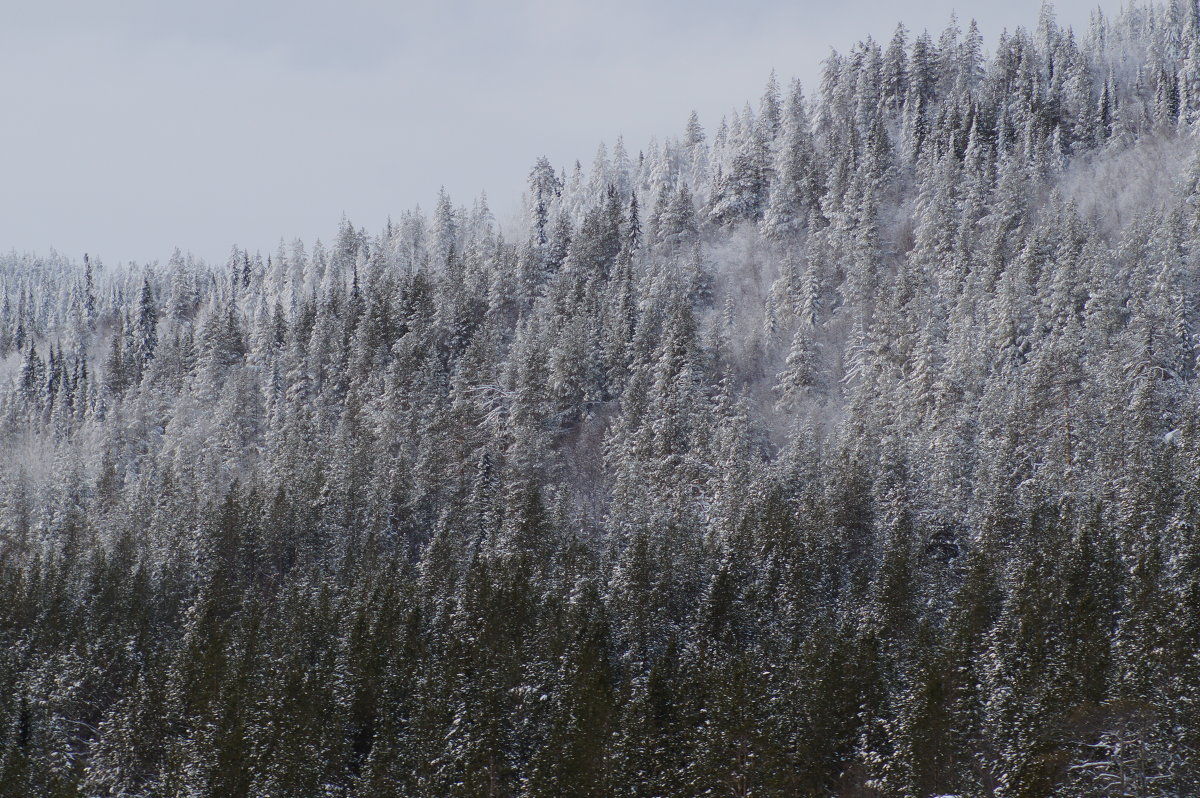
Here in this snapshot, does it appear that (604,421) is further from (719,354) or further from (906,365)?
(906,365)

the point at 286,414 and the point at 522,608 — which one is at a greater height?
the point at 286,414

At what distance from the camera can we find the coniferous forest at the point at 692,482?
5128 cm

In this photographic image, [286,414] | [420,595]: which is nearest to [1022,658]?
Answer: [420,595]

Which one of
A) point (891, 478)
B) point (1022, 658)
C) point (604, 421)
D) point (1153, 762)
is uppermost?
point (604, 421)

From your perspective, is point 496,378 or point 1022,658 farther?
point 496,378

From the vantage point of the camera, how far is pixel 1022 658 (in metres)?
53.1

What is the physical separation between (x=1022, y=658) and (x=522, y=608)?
34.8 metres

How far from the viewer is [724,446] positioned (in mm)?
101812

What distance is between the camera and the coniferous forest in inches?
2019

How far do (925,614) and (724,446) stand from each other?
36942mm

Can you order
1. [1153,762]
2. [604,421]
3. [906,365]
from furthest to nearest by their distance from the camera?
[604,421] → [906,365] → [1153,762]

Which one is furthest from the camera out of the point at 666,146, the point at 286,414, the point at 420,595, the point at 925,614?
the point at 666,146

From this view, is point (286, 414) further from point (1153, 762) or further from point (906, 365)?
point (1153, 762)

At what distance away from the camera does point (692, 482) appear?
102188 millimetres
